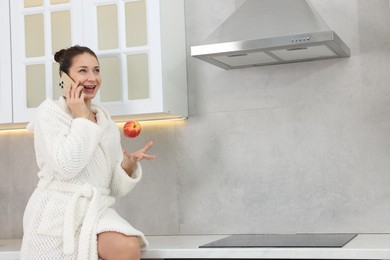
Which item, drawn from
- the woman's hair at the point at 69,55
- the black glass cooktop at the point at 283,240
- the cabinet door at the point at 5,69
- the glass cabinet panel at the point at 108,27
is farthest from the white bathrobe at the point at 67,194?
the cabinet door at the point at 5,69

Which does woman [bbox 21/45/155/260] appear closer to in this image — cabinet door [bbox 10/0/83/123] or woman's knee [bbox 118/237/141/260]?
woman's knee [bbox 118/237/141/260]

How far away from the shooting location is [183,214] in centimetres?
358

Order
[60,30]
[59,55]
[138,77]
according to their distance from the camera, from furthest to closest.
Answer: [60,30]
[138,77]
[59,55]

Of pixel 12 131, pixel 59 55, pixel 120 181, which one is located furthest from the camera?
pixel 12 131

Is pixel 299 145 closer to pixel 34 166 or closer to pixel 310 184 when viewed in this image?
pixel 310 184

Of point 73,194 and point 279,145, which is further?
point 279,145

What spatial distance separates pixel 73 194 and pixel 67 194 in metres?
0.03

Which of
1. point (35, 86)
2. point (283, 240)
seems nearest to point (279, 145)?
point (283, 240)

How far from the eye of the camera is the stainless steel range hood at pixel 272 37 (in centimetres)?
295

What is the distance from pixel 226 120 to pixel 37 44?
980mm

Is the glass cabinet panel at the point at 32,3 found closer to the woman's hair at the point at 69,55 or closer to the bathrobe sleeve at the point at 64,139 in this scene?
the woman's hair at the point at 69,55

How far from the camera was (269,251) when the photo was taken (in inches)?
110

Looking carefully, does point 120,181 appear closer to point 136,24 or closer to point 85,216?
point 85,216

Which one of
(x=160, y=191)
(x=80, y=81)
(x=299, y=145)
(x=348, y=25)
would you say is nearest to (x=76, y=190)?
(x=80, y=81)
